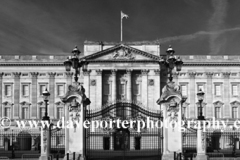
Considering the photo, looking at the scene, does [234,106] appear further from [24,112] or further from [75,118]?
[75,118]

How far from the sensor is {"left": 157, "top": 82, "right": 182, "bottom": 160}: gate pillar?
21.2 metres

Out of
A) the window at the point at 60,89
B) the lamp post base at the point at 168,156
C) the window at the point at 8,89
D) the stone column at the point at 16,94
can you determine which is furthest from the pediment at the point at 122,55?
the lamp post base at the point at 168,156

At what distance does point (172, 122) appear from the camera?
839 inches

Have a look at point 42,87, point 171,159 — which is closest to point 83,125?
point 171,159

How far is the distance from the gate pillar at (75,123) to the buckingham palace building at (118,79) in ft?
99.3

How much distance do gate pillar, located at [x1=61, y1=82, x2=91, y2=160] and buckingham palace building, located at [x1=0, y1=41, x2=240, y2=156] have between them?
30266 mm

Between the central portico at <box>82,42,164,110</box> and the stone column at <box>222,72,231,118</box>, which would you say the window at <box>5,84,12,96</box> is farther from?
the stone column at <box>222,72,231,118</box>

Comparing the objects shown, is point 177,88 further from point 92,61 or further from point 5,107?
point 5,107

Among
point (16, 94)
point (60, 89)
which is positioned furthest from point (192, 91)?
point (16, 94)

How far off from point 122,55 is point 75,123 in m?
32.6

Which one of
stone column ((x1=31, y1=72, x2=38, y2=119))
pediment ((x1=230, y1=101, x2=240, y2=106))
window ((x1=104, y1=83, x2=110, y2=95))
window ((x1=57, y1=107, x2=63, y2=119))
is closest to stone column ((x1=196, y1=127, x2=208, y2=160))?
window ((x1=104, y1=83, x2=110, y2=95))

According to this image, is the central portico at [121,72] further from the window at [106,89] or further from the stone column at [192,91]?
the stone column at [192,91]

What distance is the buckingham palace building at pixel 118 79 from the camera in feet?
172

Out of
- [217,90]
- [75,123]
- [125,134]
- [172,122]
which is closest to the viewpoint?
[75,123]
